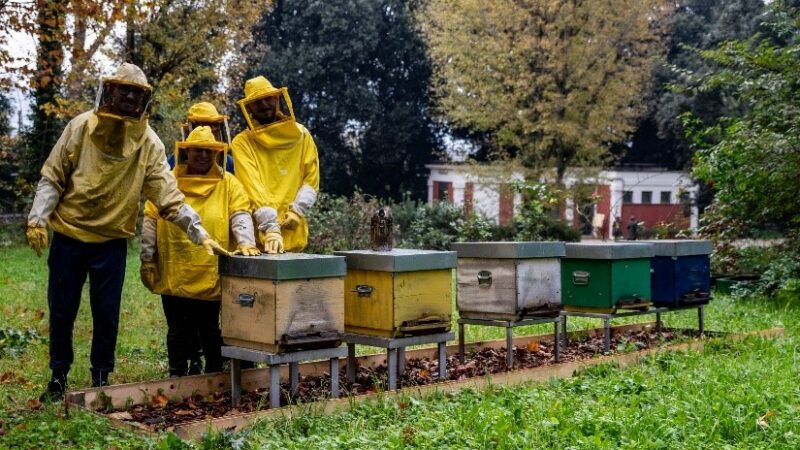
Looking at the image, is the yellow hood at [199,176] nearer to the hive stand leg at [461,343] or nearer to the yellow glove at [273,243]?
the yellow glove at [273,243]

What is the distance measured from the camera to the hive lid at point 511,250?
6.82 m

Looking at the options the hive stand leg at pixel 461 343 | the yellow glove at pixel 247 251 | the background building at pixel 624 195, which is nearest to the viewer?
the yellow glove at pixel 247 251

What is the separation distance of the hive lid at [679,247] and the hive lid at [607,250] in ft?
1.42

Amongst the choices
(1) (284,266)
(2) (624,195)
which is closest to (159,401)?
(1) (284,266)

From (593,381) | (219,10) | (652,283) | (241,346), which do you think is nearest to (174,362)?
(241,346)

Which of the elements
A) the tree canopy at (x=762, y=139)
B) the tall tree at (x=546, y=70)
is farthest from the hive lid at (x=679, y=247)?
the tall tree at (x=546, y=70)

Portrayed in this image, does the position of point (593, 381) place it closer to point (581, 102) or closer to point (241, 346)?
point (241, 346)

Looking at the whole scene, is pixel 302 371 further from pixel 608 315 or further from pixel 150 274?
pixel 608 315

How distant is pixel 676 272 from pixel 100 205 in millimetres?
5177

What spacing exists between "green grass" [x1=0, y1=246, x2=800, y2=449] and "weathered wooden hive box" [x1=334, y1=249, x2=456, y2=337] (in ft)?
Result: 1.80

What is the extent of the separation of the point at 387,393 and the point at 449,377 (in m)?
1.12

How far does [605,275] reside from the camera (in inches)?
302

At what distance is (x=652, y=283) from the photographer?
8.53 meters

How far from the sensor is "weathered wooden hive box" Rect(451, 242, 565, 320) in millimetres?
6855
